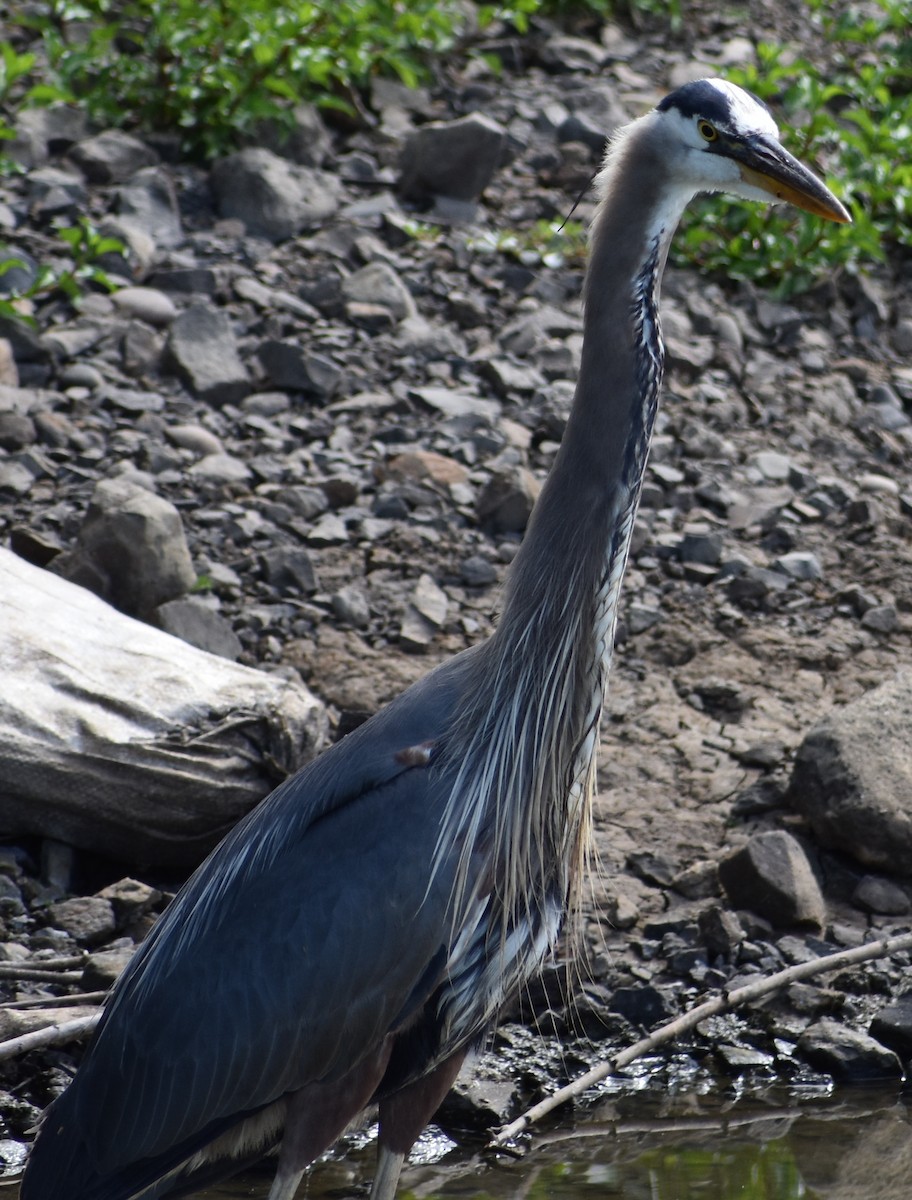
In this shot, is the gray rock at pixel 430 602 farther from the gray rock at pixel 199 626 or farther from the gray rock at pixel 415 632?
the gray rock at pixel 199 626

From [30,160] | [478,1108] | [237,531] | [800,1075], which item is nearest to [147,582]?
[237,531]

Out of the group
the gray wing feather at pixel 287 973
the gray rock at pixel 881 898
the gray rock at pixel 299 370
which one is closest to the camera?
the gray wing feather at pixel 287 973

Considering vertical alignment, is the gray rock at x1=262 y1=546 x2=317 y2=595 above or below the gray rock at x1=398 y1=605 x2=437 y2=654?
above

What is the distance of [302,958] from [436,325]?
378cm

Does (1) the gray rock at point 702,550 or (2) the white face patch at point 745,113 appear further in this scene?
(1) the gray rock at point 702,550

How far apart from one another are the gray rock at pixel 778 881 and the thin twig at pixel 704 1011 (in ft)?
0.44

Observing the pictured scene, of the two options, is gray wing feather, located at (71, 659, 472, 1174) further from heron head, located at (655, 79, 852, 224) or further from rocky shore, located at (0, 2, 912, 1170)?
heron head, located at (655, 79, 852, 224)

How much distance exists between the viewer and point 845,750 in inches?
177

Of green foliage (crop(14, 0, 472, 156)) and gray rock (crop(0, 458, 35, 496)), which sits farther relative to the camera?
green foliage (crop(14, 0, 472, 156))

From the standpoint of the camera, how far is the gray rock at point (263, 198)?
22.3 ft

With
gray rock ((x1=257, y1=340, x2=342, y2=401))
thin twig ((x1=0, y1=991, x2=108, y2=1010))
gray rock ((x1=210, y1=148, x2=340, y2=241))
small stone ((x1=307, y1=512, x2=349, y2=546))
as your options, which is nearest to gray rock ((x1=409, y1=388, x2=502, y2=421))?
gray rock ((x1=257, y1=340, x2=342, y2=401))

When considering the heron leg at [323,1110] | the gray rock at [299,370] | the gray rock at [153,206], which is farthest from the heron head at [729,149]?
the gray rock at [153,206]

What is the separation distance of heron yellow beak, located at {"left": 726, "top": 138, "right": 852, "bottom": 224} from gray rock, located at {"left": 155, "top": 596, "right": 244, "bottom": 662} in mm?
2225

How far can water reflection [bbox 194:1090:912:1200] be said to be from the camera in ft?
12.1
